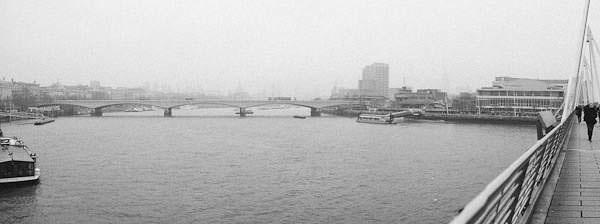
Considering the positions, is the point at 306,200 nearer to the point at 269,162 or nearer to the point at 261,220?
the point at 261,220

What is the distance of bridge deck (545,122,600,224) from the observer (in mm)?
3791

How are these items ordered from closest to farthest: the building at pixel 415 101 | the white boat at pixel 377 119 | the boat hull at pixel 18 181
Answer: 1. the boat hull at pixel 18 181
2. the white boat at pixel 377 119
3. the building at pixel 415 101

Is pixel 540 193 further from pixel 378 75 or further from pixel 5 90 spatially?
pixel 378 75

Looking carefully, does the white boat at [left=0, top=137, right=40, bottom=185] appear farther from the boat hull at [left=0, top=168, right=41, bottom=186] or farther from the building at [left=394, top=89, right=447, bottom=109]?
the building at [left=394, top=89, right=447, bottom=109]

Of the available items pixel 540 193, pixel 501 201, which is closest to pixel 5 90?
pixel 540 193

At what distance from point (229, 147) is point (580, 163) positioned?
64.4 ft

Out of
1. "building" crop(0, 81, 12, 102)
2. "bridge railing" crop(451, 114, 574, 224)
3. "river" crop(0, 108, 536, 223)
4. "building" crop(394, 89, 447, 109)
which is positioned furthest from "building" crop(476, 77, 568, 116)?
"building" crop(0, 81, 12, 102)

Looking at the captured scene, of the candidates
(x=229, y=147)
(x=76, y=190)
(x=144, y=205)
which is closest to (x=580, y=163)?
(x=144, y=205)

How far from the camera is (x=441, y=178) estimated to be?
15.9 m

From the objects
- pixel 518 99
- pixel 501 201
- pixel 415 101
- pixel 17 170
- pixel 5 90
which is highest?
pixel 5 90

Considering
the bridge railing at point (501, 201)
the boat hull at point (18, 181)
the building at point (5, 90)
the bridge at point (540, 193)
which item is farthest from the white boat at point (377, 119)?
the building at point (5, 90)

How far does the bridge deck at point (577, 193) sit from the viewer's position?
3791mm

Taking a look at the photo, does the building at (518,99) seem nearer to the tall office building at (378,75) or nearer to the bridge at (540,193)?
the bridge at (540,193)

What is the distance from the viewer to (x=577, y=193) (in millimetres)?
4824
